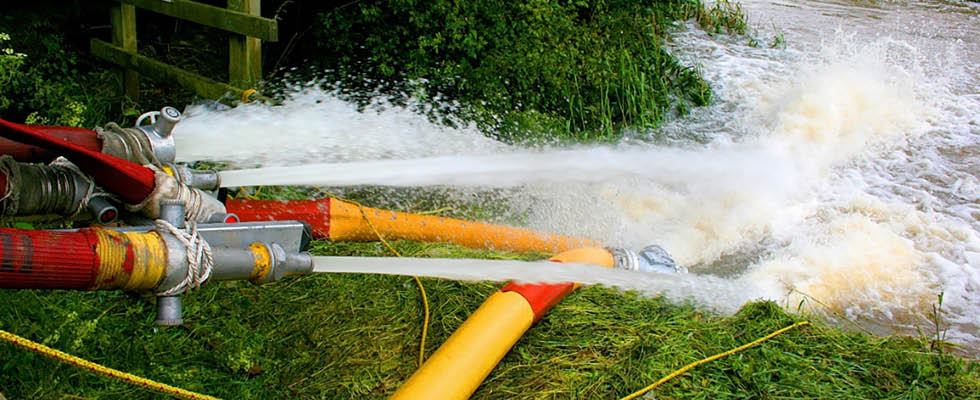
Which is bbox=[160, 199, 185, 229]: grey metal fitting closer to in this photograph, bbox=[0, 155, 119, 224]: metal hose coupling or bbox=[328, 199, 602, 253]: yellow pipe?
bbox=[0, 155, 119, 224]: metal hose coupling

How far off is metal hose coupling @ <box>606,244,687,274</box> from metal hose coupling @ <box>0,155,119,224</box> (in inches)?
87.0

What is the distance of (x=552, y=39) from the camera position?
6.65m

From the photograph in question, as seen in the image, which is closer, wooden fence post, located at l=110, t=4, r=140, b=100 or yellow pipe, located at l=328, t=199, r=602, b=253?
yellow pipe, located at l=328, t=199, r=602, b=253

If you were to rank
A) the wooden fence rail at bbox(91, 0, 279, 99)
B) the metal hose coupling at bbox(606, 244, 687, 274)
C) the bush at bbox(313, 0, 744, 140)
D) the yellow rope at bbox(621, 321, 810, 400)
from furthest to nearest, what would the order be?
the bush at bbox(313, 0, 744, 140) < the wooden fence rail at bbox(91, 0, 279, 99) < the metal hose coupling at bbox(606, 244, 687, 274) < the yellow rope at bbox(621, 321, 810, 400)

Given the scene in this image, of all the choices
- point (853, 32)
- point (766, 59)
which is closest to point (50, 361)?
point (766, 59)

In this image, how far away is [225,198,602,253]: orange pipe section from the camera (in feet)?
10.8

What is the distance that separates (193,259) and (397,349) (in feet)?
4.17

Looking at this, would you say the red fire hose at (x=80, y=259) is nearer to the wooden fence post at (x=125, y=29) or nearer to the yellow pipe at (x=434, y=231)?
the yellow pipe at (x=434, y=231)

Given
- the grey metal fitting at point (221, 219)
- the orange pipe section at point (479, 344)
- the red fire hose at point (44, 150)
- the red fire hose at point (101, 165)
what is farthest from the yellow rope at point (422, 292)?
the red fire hose at point (44, 150)

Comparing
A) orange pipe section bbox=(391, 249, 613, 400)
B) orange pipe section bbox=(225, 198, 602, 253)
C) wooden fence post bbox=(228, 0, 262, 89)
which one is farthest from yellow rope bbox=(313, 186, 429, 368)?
wooden fence post bbox=(228, 0, 262, 89)

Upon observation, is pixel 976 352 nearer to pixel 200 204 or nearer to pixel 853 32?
pixel 200 204

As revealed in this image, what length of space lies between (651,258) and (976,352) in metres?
1.63

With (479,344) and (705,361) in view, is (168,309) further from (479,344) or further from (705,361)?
(705,361)

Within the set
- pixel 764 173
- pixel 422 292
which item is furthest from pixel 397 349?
pixel 764 173
